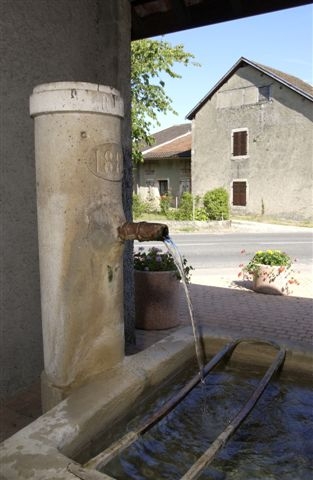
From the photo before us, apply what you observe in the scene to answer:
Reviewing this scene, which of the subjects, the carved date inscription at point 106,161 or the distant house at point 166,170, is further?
the distant house at point 166,170

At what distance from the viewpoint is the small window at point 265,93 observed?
72.3 ft

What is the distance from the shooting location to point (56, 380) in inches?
81.7

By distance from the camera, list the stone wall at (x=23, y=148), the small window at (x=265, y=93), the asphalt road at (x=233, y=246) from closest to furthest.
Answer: the stone wall at (x=23, y=148) < the asphalt road at (x=233, y=246) < the small window at (x=265, y=93)

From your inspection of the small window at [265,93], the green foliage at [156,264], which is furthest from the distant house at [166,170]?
the green foliage at [156,264]

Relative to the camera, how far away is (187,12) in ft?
12.8

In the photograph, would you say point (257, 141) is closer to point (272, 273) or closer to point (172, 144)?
point (172, 144)

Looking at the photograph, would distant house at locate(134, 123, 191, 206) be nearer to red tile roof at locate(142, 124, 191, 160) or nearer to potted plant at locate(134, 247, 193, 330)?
red tile roof at locate(142, 124, 191, 160)

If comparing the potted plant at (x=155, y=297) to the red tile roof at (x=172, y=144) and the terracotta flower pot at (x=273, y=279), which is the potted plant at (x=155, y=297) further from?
the red tile roof at (x=172, y=144)

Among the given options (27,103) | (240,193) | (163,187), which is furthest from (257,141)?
(27,103)

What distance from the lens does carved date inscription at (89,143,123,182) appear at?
1.97m

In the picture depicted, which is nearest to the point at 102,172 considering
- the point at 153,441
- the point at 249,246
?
the point at 153,441

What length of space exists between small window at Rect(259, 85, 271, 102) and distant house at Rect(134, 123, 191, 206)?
224 inches

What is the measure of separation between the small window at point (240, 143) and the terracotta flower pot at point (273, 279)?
57.3ft

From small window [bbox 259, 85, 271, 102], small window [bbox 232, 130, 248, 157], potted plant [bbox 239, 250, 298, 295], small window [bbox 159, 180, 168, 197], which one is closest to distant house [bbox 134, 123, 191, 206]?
small window [bbox 159, 180, 168, 197]
